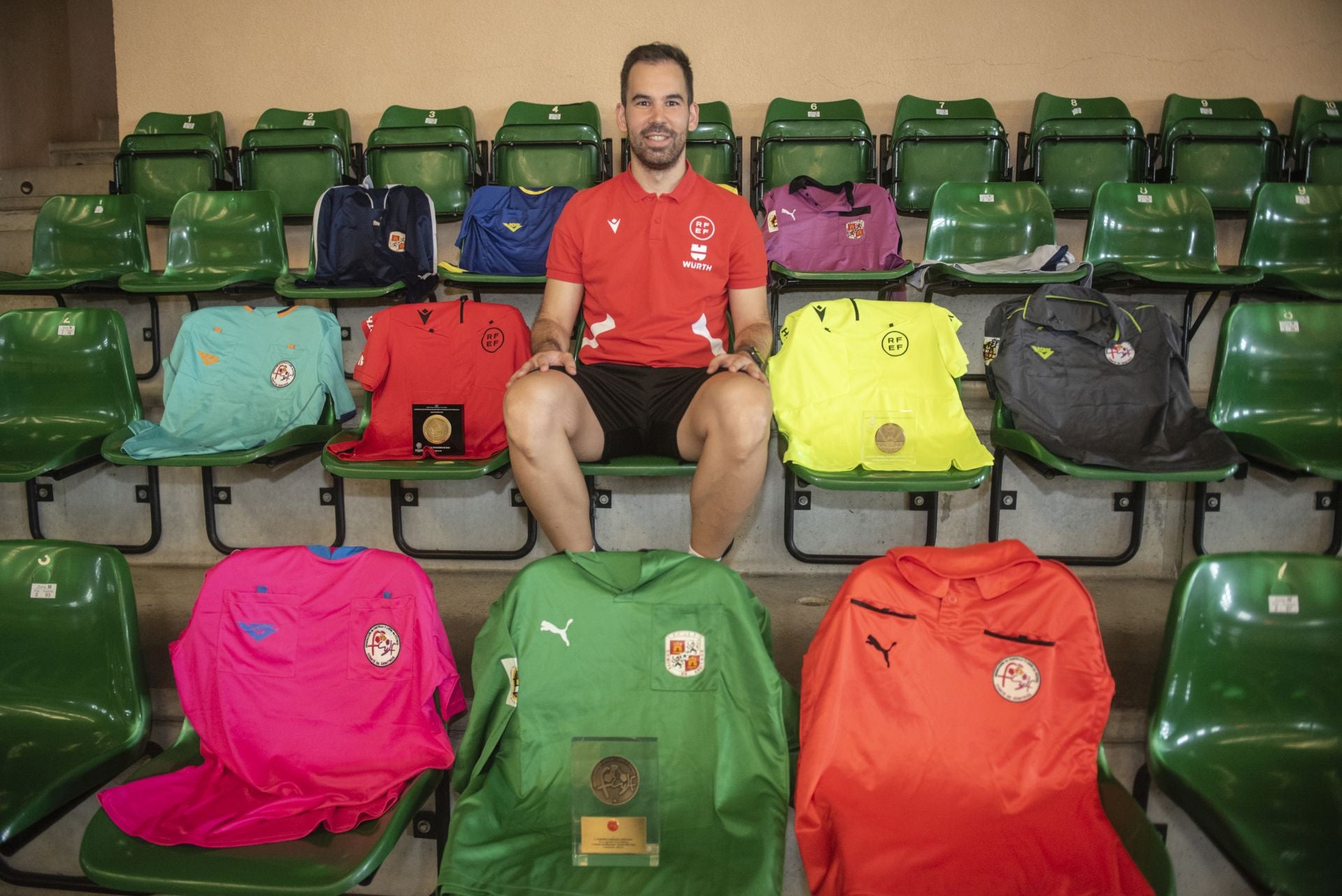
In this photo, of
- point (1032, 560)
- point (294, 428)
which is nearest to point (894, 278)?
point (1032, 560)

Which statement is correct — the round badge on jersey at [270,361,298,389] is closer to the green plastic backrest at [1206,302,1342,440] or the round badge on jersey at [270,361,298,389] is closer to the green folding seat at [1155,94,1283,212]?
the green plastic backrest at [1206,302,1342,440]

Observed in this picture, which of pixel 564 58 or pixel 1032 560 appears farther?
pixel 564 58

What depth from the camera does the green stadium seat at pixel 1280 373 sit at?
7.04ft

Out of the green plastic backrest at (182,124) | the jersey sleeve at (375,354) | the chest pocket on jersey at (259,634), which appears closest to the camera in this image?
the chest pocket on jersey at (259,634)

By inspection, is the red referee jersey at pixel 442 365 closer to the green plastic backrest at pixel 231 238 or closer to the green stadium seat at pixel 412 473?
the green stadium seat at pixel 412 473

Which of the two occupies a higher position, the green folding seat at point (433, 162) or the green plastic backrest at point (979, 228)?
the green folding seat at point (433, 162)

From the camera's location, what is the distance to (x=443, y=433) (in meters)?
2.08

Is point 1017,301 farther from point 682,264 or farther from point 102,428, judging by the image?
point 102,428

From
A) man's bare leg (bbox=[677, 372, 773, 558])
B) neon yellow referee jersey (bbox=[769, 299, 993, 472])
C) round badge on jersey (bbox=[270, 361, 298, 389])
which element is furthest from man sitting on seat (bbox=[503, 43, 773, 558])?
round badge on jersey (bbox=[270, 361, 298, 389])

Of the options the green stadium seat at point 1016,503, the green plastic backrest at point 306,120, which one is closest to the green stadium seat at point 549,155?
the green plastic backrest at point 306,120

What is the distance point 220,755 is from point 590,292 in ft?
4.54

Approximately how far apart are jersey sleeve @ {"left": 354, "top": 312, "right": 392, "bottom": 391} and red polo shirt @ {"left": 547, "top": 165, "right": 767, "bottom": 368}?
1.85 feet

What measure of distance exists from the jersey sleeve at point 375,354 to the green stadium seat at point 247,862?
50.0 inches

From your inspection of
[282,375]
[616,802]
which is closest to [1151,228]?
[616,802]
